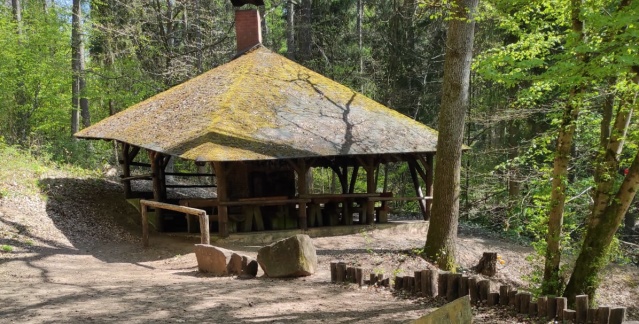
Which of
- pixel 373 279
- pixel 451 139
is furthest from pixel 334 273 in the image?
pixel 451 139

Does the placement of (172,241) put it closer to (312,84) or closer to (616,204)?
(312,84)

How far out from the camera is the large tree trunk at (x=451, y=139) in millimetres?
9273

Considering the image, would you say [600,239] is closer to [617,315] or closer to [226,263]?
[617,315]

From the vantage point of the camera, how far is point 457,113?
953 cm

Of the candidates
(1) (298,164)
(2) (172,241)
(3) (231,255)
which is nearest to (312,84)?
(1) (298,164)

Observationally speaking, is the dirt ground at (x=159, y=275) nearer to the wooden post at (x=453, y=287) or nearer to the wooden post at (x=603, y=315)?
the wooden post at (x=453, y=287)

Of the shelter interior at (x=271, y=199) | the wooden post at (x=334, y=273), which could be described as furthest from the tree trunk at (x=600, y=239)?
the shelter interior at (x=271, y=199)

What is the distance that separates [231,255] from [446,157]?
428 cm

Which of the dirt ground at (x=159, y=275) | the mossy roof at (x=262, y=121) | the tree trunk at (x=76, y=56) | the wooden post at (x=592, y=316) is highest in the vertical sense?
the tree trunk at (x=76, y=56)

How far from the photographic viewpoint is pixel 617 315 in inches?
204

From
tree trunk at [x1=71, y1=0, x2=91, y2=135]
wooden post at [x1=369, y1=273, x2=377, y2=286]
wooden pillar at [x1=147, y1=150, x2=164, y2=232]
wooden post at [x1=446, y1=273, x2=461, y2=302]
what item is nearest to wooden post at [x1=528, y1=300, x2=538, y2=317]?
wooden post at [x1=446, y1=273, x2=461, y2=302]

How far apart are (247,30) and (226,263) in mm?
Result: 11419

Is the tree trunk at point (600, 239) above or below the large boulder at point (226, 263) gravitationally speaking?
above

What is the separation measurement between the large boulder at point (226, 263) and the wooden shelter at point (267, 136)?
249 cm
